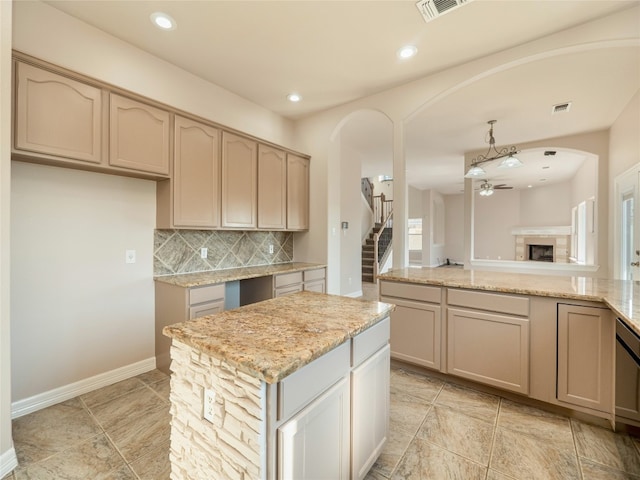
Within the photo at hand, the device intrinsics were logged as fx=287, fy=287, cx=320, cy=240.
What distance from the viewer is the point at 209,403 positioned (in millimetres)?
1142

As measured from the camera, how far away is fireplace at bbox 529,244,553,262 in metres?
9.55

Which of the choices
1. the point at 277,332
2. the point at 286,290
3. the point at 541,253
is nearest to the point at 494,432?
the point at 277,332

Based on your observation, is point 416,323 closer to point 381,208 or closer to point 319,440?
point 319,440

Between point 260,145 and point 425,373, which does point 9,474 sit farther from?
point 260,145

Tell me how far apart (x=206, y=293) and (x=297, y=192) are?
6.62ft

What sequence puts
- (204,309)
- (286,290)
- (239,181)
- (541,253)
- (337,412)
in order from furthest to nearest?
(541,253) < (286,290) < (239,181) < (204,309) < (337,412)

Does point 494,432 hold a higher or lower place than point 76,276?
lower

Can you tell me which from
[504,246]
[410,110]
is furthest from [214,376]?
[504,246]

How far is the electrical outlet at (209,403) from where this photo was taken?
1.13 meters

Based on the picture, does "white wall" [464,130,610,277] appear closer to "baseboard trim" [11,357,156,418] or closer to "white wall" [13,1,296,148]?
"white wall" [13,1,296,148]

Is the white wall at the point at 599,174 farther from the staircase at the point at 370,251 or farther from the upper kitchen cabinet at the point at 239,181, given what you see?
the upper kitchen cabinet at the point at 239,181

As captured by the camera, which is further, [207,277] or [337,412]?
[207,277]

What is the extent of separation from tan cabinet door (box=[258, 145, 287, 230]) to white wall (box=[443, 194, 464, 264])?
390 inches

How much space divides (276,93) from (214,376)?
11.4 feet
